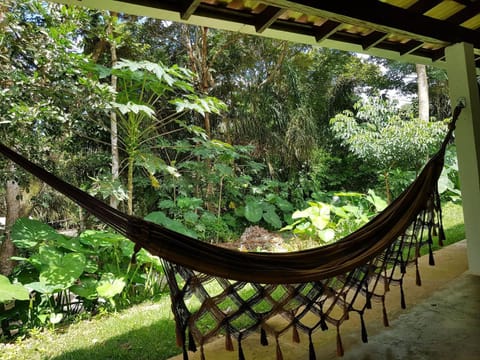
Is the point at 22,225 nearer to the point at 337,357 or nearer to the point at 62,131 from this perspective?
the point at 62,131

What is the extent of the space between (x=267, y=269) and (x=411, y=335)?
0.93 meters

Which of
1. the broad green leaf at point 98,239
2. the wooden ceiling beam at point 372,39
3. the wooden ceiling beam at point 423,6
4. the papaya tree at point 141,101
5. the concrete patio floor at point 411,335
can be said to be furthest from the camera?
the papaya tree at point 141,101

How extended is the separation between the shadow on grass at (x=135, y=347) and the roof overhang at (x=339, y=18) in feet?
5.50

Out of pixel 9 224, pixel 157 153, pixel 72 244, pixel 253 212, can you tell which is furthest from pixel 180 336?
pixel 157 153

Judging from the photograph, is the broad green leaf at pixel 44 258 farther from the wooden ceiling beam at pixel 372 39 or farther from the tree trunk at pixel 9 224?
the wooden ceiling beam at pixel 372 39

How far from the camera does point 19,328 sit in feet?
7.45

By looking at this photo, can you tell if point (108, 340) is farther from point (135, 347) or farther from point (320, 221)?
point (320, 221)

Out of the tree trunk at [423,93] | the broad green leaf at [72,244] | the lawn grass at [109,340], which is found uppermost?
the tree trunk at [423,93]

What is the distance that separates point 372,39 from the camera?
2137mm

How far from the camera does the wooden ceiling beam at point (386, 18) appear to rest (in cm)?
158

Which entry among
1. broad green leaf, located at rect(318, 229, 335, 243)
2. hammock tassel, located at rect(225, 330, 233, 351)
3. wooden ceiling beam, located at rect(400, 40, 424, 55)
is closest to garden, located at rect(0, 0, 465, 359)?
broad green leaf, located at rect(318, 229, 335, 243)

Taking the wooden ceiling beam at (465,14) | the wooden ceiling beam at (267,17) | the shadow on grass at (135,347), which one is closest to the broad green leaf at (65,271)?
the shadow on grass at (135,347)

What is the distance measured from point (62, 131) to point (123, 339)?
1.72 meters

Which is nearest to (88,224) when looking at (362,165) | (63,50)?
(63,50)
